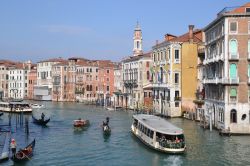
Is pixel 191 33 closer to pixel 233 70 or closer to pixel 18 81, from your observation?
pixel 233 70

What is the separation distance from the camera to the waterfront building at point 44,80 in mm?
70188

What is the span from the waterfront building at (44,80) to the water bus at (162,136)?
49.1 m

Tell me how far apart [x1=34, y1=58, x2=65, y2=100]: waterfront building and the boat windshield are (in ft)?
172

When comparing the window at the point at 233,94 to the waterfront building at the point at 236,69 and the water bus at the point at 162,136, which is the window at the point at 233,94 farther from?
the water bus at the point at 162,136

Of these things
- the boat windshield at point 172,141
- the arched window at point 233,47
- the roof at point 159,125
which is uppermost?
the arched window at point 233,47

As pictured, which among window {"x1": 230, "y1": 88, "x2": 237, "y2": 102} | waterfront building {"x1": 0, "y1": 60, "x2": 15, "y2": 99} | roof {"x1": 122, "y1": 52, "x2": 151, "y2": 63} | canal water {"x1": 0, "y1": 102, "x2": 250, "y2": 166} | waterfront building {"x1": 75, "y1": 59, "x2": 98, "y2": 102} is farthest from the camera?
waterfront building {"x1": 0, "y1": 60, "x2": 15, "y2": 99}

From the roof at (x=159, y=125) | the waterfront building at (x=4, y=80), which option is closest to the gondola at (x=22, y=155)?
the roof at (x=159, y=125)

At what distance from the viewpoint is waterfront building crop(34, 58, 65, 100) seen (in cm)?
7019

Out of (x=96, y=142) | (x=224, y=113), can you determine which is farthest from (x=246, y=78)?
(x=96, y=142)

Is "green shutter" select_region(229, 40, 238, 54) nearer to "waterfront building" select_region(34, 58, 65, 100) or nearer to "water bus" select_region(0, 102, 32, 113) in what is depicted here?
"water bus" select_region(0, 102, 32, 113)

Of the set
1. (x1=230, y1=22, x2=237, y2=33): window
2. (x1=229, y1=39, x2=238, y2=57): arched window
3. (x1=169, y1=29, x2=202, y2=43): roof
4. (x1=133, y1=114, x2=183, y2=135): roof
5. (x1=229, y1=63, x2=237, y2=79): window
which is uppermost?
(x1=169, y1=29, x2=202, y2=43): roof

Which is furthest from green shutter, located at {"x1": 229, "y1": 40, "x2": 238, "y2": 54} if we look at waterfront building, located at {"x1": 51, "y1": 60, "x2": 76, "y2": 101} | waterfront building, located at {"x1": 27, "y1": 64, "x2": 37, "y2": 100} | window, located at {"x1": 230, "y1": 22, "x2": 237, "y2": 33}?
waterfront building, located at {"x1": 27, "y1": 64, "x2": 37, "y2": 100}

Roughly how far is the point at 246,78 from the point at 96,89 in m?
44.6

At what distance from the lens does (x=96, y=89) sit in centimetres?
6656
